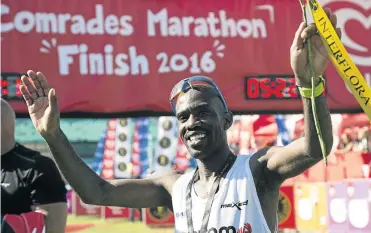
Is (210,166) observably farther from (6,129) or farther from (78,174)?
(6,129)

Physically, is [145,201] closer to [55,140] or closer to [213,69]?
[55,140]

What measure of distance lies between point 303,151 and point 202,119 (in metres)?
0.51

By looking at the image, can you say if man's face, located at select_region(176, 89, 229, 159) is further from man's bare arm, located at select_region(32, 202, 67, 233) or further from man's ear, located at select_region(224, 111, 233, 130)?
man's bare arm, located at select_region(32, 202, 67, 233)

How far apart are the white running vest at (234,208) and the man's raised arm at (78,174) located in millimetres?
392

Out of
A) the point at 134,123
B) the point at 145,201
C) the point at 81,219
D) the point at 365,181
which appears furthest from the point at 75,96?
the point at 81,219

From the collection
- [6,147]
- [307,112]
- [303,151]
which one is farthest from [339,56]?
[6,147]

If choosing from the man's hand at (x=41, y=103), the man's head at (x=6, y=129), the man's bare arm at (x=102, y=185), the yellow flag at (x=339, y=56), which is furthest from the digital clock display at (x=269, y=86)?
the yellow flag at (x=339, y=56)

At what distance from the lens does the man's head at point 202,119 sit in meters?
3.73

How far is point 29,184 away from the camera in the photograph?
538 cm

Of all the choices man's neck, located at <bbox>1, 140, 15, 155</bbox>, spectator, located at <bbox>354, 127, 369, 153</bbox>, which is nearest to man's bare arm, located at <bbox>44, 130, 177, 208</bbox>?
man's neck, located at <bbox>1, 140, 15, 155</bbox>

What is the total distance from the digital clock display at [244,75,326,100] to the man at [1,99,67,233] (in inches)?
184

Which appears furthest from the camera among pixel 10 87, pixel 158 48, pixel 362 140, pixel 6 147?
pixel 362 140

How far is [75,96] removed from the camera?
31.5 feet

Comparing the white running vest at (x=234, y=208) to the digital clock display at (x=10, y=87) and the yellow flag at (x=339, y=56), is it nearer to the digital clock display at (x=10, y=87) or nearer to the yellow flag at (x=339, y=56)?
the yellow flag at (x=339, y=56)
